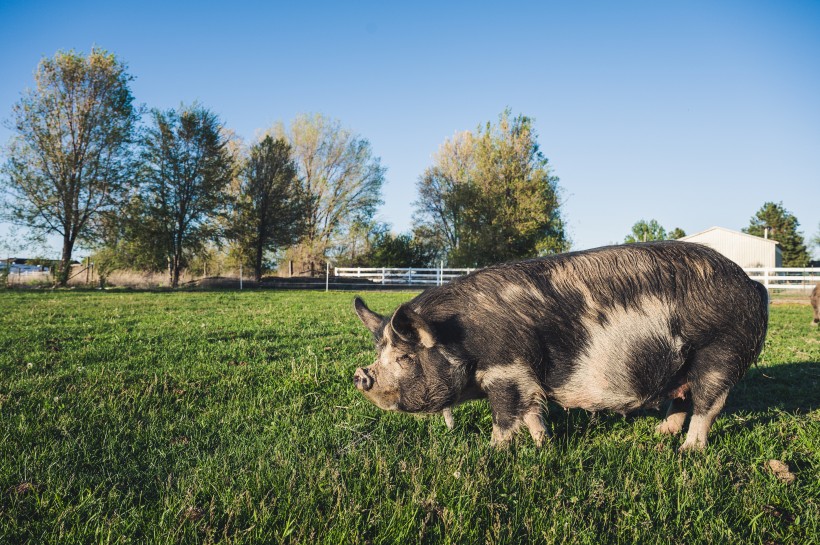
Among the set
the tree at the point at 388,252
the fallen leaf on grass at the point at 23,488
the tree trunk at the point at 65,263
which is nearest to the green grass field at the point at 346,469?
the fallen leaf on grass at the point at 23,488

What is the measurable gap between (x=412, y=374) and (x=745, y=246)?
5051 centimetres

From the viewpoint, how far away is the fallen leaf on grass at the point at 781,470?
3.08 metres

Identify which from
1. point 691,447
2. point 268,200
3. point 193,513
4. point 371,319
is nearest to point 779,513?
point 691,447

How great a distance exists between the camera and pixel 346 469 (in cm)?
288

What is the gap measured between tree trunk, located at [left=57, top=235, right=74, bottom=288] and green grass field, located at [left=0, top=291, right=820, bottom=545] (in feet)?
84.4

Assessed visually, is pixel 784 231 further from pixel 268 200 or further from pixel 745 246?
pixel 268 200

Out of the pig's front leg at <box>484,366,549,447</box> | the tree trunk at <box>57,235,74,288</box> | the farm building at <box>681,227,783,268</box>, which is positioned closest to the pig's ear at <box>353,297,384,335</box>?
the pig's front leg at <box>484,366,549,447</box>

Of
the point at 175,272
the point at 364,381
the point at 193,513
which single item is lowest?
the point at 193,513

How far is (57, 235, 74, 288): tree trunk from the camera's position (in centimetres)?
2725

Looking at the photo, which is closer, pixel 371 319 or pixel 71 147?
pixel 371 319

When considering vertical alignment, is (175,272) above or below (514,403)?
above

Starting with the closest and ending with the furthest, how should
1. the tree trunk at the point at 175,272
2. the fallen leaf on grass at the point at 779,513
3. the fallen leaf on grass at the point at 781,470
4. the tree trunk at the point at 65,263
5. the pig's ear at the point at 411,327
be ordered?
the fallen leaf on grass at the point at 779,513 → the fallen leaf on grass at the point at 781,470 → the pig's ear at the point at 411,327 → the tree trunk at the point at 65,263 → the tree trunk at the point at 175,272

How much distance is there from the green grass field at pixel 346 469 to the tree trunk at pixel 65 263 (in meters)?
25.7

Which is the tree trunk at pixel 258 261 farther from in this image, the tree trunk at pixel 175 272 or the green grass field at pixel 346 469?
the green grass field at pixel 346 469
